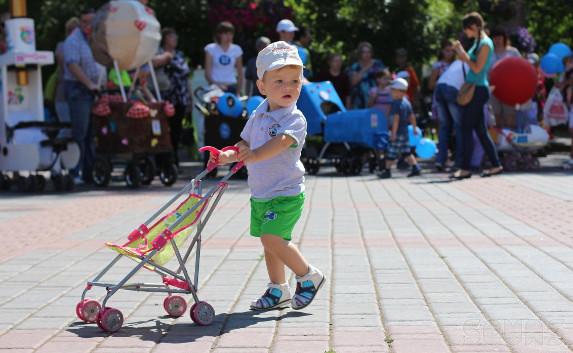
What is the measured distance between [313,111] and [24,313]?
11.1 m

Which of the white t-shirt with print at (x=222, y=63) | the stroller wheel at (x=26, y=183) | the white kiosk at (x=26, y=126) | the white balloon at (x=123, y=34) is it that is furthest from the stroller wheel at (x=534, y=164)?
the stroller wheel at (x=26, y=183)

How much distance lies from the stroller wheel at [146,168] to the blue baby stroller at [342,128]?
277 cm

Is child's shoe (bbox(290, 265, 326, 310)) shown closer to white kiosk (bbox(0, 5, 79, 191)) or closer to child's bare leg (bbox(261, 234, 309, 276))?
child's bare leg (bbox(261, 234, 309, 276))

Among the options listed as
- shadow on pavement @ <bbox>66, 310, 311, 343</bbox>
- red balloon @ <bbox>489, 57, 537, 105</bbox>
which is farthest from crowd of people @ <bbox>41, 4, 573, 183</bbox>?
shadow on pavement @ <bbox>66, 310, 311, 343</bbox>

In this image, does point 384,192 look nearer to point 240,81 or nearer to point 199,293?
point 240,81

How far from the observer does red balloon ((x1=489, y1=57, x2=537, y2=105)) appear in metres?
17.2

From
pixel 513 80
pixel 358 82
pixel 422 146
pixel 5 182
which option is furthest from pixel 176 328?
pixel 422 146

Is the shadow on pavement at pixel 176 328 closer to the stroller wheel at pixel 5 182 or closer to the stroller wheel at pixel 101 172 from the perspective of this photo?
the stroller wheel at pixel 101 172

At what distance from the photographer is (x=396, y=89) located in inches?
656

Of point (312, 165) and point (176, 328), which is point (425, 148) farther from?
point (176, 328)

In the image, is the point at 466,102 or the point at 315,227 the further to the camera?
the point at 466,102

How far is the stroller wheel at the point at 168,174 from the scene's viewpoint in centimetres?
1528

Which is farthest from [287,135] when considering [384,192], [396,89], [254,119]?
[396,89]

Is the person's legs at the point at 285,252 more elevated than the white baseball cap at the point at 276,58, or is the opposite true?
the white baseball cap at the point at 276,58
